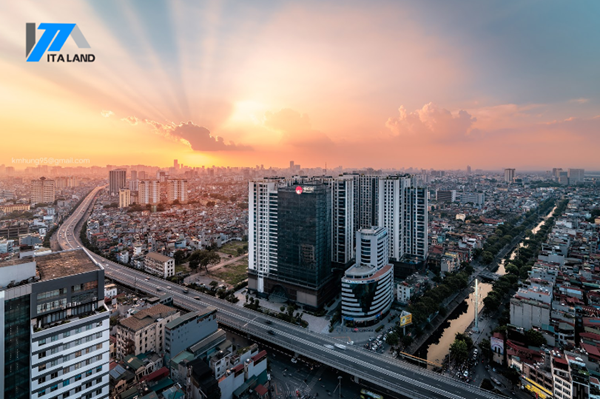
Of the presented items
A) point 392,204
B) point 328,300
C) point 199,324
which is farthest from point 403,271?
point 199,324

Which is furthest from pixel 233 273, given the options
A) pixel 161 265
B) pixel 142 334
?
pixel 142 334

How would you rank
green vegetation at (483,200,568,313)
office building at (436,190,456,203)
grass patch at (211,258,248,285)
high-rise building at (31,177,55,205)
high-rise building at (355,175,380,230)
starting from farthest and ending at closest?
office building at (436,190,456,203) < high-rise building at (31,177,55,205) < high-rise building at (355,175,380,230) < grass patch at (211,258,248,285) < green vegetation at (483,200,568,313)

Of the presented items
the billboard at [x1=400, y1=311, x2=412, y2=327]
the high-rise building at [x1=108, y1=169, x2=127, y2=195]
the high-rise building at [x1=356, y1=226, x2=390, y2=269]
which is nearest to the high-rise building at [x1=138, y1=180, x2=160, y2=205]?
the high-rise building at [x1=108, y1=169, x2=127, y2=195]

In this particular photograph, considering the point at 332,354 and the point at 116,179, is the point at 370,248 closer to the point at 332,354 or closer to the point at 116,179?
the point at 332,354

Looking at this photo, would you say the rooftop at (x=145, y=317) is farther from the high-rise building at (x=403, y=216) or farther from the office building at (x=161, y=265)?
the high-rise building at (x=403, y=216)

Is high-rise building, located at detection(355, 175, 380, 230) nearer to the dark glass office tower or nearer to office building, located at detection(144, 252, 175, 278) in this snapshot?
the dark glass office tower

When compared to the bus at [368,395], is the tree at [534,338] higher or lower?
higher

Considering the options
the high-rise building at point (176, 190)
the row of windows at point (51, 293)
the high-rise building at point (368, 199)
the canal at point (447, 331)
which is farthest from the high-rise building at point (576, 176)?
the row of windows at point (51, 293)
